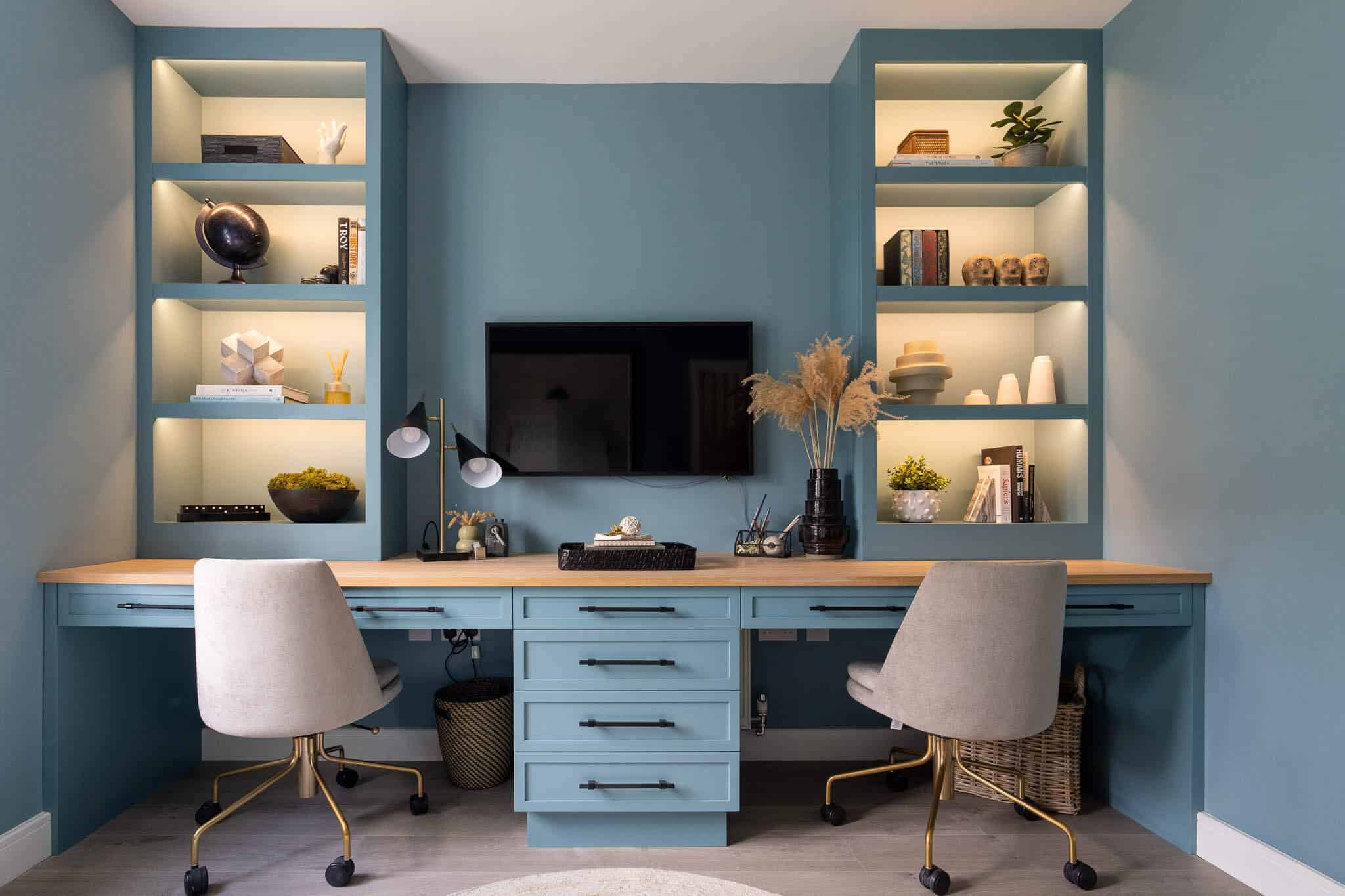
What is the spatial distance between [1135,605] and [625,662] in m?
1.55

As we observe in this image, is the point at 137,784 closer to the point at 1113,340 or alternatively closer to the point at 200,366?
the point at 200,366

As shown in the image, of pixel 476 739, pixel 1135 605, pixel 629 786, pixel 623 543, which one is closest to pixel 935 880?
pixel 629 786

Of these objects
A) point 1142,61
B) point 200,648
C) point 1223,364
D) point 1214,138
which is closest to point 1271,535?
point 1223,364

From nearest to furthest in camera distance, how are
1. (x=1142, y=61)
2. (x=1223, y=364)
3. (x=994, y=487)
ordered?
1. (x=1223, y=364)
2. (x=1142, y=61)
3. (x=994, y=487)

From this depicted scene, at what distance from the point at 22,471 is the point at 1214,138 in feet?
11.9

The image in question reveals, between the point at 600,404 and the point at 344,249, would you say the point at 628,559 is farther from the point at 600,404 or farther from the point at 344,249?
the point at 344,249

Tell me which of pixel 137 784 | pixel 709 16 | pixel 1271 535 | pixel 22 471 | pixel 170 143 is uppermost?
pixel 709 16

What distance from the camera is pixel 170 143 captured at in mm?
2803

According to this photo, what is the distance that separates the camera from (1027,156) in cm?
278

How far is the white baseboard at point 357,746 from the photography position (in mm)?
2959

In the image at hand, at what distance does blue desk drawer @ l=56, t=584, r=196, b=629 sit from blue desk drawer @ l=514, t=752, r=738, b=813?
1.13m

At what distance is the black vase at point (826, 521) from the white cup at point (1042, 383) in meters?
0.82

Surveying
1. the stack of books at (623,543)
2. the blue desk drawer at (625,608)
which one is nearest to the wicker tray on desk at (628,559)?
the stack of books at (623,543)

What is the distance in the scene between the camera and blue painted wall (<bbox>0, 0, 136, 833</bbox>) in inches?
84.0
